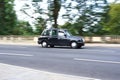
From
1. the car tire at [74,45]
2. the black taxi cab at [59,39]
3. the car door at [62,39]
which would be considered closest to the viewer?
the car tire at [74,45]

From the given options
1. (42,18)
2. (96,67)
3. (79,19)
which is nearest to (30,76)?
(96,67)

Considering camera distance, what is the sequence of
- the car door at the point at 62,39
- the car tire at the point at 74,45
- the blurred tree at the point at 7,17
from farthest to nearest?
the blurred tree at the point at 7,17 → the car door at the point at 62,39 → the car tire at the point at 74,45

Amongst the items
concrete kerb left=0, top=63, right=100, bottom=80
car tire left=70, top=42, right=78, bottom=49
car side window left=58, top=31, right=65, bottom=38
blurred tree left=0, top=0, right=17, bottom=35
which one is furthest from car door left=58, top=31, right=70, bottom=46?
blurred tree left=0, top=0, right=17, bottom=35

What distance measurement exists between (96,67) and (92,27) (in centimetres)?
2340

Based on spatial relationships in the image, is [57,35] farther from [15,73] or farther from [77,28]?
[15,73]

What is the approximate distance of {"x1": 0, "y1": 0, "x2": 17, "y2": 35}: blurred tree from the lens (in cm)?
5320

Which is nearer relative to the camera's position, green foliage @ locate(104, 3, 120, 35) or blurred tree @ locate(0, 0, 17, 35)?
green foliage @ locate(104, 3, 120, 35)

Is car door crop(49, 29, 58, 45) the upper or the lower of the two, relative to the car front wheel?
upper

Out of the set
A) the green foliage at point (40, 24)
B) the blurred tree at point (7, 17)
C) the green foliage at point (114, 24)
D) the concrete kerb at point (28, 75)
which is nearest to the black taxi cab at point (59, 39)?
the green foliage at point (40, 24)

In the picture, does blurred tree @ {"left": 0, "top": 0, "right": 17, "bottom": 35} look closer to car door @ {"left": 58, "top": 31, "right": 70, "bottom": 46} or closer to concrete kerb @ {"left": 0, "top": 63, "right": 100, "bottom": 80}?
car door @ {"left": 58, "top": 31, "right": 70, "bottom": 46}

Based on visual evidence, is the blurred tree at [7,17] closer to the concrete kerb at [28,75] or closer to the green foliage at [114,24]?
the green foliage at [114,24]

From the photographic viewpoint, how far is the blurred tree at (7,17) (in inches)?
2094

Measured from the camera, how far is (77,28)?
37.2 meters

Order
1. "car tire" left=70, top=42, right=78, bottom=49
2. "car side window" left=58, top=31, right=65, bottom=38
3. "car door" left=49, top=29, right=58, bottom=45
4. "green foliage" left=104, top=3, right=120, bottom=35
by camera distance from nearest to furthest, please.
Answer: "car tire" left=70, top=42, right=78, bottom=49 → "car side window" left=58, top=31, right=65, bottom=38 → "car door" left=49, top=29, right=58, bottom=45 → "green foliage" left=104, top=3, right=120, bottom=35
